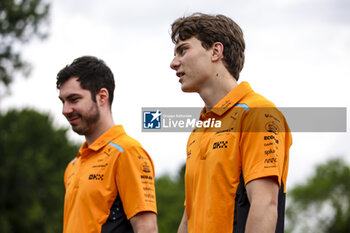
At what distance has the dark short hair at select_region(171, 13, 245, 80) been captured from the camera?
4.53 metres

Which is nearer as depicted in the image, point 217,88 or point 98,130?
point 217,88

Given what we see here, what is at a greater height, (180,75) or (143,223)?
(180,75)

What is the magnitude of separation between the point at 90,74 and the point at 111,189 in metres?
1.37

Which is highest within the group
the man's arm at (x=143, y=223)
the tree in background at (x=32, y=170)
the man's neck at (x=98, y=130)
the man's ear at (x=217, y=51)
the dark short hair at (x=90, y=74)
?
the tree in background at (x=32, y=170)

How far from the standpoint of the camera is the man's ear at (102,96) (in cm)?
602

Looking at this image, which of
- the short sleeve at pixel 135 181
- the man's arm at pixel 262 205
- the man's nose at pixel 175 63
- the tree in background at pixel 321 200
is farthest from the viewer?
the tree in background at pixel 321 200

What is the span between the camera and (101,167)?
566cm

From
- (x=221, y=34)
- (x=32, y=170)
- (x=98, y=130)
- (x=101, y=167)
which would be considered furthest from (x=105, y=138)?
(x=32, y=170)

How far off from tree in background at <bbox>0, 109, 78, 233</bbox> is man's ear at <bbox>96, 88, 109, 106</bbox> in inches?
1112

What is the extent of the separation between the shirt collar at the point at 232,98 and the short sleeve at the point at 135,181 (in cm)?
139

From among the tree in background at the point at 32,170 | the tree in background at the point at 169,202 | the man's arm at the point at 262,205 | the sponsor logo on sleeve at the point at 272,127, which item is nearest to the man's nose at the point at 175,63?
the sponsor logo on sleeve at the point at 272,127

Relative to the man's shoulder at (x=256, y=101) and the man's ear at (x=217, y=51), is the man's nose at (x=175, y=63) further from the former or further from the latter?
the man's shoulder at (x=256, y=101)

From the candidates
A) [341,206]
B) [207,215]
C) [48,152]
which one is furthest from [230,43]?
[341,206]

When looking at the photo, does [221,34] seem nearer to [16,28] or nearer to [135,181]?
[135,181]
